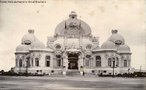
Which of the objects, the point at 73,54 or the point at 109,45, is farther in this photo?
the point at 73,54

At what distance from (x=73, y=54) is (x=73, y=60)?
0.93 ft

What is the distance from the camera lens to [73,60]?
642 inches

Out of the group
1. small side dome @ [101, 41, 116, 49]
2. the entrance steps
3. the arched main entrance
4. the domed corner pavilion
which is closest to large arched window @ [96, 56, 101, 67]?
the domed corner pavilion

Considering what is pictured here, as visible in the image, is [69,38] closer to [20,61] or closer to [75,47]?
[75,47]

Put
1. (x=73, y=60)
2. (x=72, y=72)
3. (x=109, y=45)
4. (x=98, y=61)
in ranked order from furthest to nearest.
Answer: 1. (x=73, y=60)
2. (x=98, y=61)
3. (x=109, y=45)
4. (x=72, y=72)

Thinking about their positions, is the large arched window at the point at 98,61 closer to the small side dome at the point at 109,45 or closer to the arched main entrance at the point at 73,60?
the small side dome at the point at 109,45

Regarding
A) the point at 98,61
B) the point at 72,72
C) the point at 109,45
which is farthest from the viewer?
the point at 98,61

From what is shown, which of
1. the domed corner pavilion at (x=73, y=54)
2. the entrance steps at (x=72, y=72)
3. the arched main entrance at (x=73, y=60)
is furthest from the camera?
the arched main entrance at (x=73, y=60)

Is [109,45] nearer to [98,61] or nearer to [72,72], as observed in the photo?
[98,61]

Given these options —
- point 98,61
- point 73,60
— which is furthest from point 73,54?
point 98,61

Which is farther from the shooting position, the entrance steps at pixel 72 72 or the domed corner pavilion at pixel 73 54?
the domed corner pavilion at pixel 73 54

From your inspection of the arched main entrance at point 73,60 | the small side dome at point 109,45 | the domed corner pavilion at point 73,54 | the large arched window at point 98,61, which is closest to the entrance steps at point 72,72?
the domed corner pavilion at point 73,54

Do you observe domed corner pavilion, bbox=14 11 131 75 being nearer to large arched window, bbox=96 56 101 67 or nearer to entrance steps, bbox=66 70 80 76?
large arched window, bbox=96 56 101 67

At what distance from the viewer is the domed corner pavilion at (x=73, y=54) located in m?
15.5
